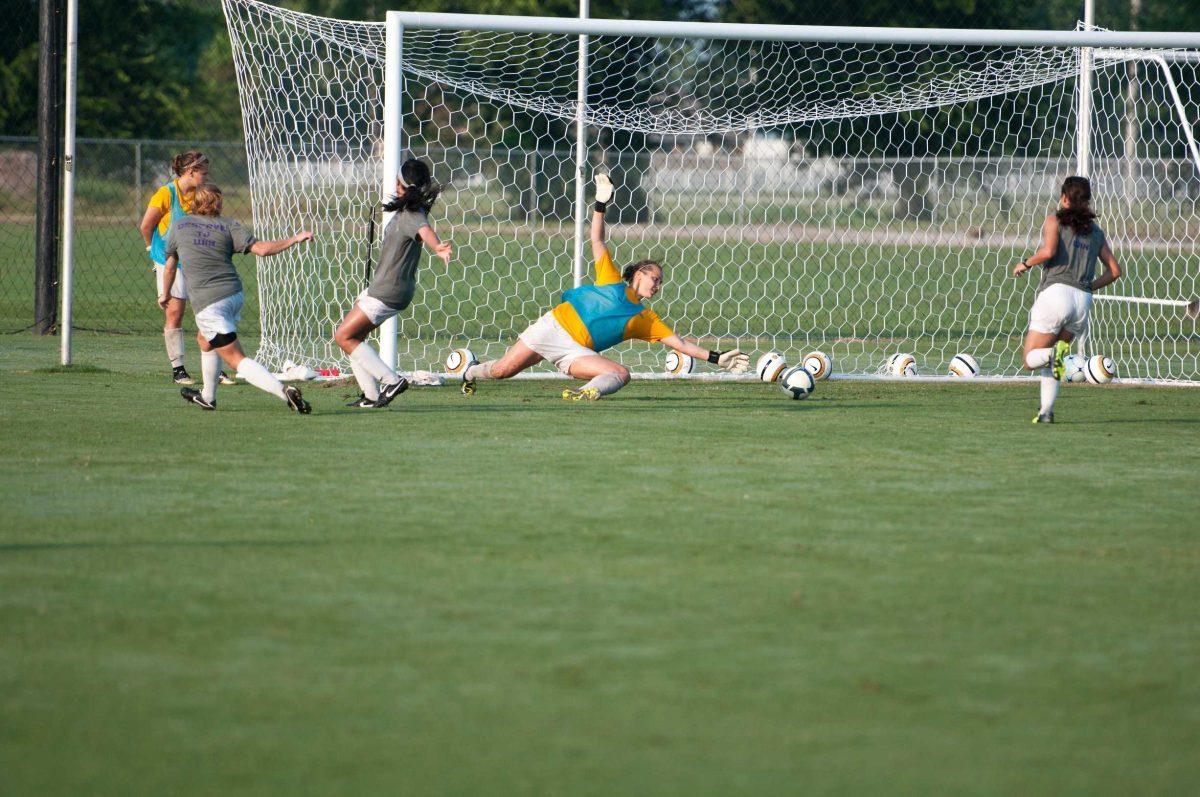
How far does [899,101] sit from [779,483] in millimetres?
7915

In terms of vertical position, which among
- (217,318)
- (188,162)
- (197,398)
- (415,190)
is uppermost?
(188,162)

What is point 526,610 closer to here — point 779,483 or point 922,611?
point 922,611

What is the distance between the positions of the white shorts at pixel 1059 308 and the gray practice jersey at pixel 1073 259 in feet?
0.17

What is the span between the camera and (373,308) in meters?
10.2

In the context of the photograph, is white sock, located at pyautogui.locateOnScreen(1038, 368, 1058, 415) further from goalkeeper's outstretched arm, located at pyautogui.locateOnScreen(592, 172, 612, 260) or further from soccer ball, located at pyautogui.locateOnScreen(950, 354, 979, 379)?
goalkeeper's outstretched arm, located at pyautogui.locateOnScreen(592, 172, 612, 260)

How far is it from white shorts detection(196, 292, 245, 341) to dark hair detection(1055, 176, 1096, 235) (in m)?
5.28

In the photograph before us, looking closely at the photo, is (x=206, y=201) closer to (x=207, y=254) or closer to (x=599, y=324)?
(x=207, y=254)

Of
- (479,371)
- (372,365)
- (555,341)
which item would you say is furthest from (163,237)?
(555,341)

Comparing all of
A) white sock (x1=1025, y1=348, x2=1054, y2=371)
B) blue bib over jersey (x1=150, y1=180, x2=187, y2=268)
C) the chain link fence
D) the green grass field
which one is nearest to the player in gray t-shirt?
the green grass field

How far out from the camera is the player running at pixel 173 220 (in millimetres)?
10469

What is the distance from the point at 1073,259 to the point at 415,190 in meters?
4.25

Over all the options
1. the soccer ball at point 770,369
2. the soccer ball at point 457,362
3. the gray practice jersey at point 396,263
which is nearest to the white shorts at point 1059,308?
the soccer ball at point 770,369

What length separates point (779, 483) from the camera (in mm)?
7312

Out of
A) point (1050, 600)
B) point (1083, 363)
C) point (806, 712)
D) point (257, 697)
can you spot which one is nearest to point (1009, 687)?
point (806, 712)
